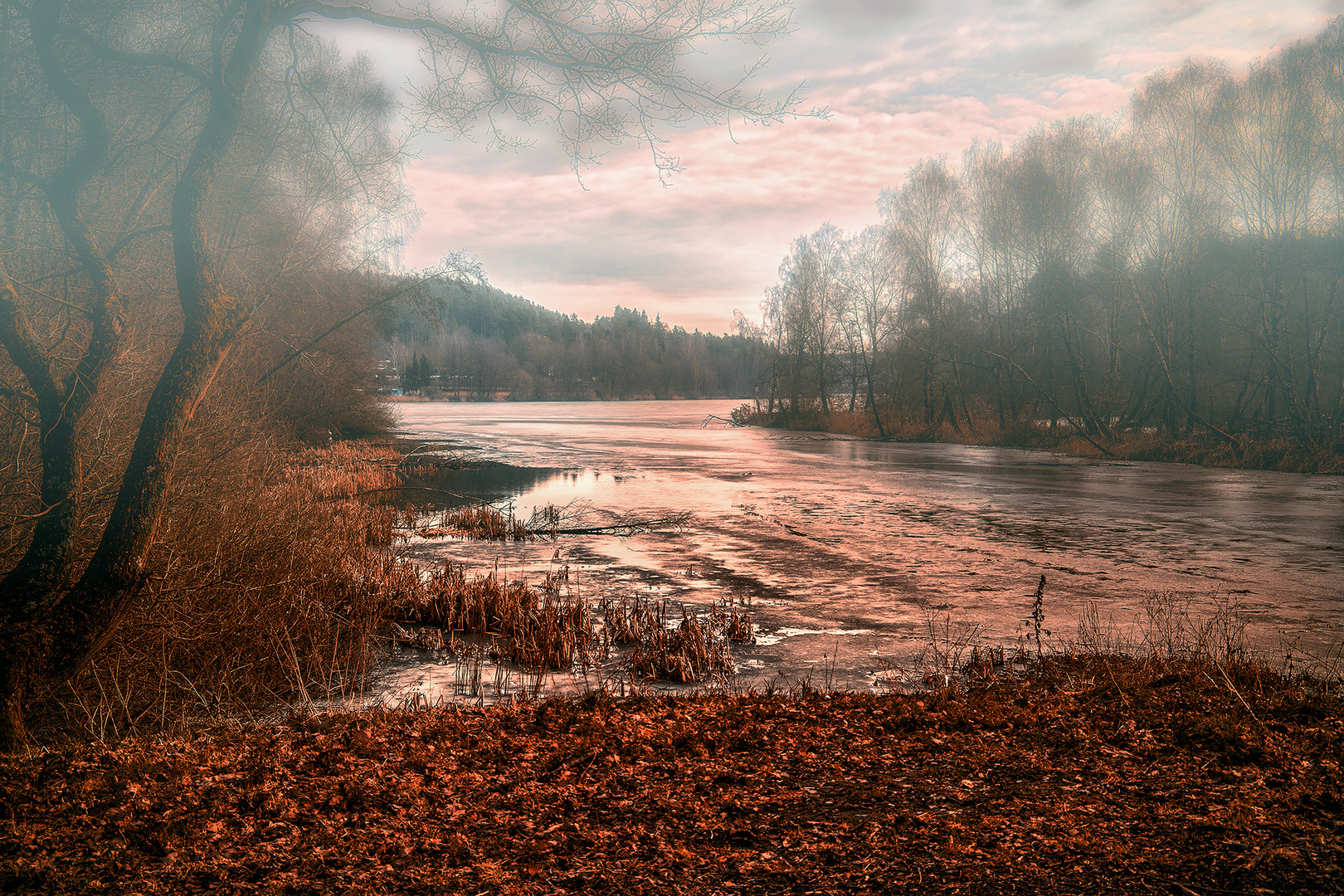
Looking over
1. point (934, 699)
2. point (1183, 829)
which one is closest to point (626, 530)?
point (934, 699)

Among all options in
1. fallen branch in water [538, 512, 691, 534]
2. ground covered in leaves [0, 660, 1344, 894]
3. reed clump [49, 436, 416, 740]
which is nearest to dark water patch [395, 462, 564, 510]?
fallen branch in water [538, 512, 691, 534]

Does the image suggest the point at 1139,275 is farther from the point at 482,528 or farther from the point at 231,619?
the point at 231,619

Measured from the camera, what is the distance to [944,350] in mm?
39062

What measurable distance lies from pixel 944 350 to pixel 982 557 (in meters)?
29.4

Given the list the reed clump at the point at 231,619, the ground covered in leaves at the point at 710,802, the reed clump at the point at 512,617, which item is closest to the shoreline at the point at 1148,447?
the ground covered in leaves at the point at 710,802

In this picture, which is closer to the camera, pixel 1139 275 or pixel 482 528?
pixel 482 528

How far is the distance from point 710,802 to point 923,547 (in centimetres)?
969

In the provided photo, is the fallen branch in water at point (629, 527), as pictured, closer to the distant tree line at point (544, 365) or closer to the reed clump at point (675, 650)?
the reed clump at point (675, 650)

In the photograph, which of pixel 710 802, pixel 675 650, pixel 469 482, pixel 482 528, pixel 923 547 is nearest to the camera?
pixel 710 802

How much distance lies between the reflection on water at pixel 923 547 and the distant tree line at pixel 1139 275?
16.8 ft

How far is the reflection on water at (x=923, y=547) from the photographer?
8.33 meters

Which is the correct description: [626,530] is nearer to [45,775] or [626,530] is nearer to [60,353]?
[60,353]

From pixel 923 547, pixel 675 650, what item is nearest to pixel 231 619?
pixel 675 650

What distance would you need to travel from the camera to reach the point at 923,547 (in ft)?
41.9
